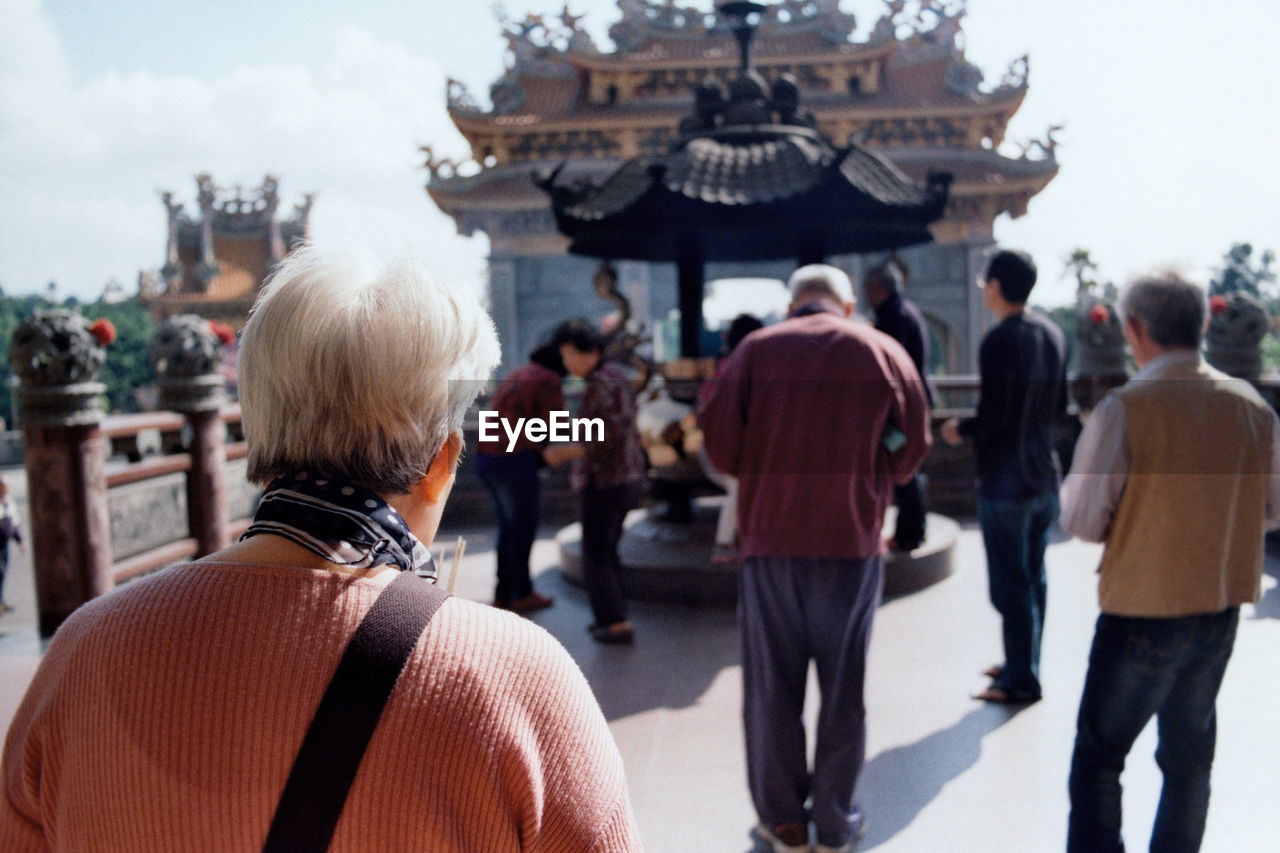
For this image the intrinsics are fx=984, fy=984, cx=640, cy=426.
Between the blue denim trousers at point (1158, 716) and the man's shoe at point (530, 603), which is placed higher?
the blue denim trousers at point (1158, 716)

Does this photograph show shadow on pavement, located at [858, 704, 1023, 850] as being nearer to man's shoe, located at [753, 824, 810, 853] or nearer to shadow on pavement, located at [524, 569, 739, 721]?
man's shoe, located at [753, 824, 810, 853]

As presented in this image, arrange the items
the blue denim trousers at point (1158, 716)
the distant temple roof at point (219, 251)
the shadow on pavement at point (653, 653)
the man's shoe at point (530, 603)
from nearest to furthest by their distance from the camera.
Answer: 1. the blue denim trousers at point (1158, 716)
2. the shadow on pavement at point (653, 653)
3. the man's shoe at point (530, 603)
4. the distant temple roof at point (219, 251)

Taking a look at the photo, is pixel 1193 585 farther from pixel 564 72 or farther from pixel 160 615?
pixel 564 72

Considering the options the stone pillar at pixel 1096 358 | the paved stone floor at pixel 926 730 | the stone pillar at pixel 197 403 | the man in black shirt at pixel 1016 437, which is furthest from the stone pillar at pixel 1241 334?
the stone pillar at pixel 197 403

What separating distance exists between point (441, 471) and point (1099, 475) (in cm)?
171

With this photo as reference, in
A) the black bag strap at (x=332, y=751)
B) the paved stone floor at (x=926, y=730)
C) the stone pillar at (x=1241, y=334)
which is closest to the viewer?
the black bag strap at (x=332, y=751)

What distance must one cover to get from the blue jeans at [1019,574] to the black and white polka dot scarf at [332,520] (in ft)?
10.0

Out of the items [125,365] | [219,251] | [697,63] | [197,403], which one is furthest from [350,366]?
[125,365]

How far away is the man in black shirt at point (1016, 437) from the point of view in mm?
3516

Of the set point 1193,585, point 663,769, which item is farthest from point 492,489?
point 1193,585

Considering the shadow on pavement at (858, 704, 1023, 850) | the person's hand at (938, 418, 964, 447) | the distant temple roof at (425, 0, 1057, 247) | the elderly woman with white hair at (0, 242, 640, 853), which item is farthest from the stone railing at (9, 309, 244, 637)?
the distant temple roof at (425, 0, 1057, 247)

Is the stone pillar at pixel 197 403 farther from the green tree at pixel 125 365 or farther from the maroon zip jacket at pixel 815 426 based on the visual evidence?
the green tree at pixel 125 365

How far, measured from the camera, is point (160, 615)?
886 millimetres

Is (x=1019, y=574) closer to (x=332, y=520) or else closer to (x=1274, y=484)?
(x=1274, y=484)
